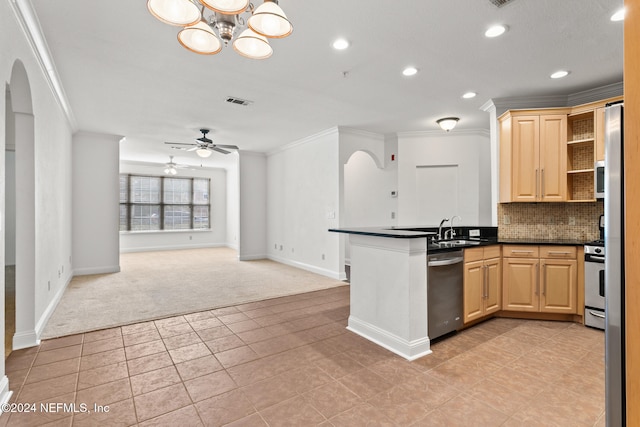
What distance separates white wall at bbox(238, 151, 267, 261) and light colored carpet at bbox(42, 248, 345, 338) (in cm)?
48

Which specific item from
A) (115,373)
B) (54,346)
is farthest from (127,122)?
(115,373)

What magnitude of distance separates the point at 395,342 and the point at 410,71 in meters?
2.83

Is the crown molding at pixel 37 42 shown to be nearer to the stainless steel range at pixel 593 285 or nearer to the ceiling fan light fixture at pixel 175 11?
the ceiling fan light fixture at pixel 175 11

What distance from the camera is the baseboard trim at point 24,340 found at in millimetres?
2953

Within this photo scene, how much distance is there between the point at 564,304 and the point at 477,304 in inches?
41.1

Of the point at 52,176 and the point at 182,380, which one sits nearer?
the point at 182,380

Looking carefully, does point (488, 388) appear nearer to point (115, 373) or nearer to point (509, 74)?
point (115, 373)

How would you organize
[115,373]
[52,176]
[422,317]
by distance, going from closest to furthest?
1. [115,373]
2. [422,317]
3. [52,176]

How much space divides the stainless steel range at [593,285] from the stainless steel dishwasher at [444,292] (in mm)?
1425

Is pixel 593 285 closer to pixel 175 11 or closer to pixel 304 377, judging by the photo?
pixel 304 377

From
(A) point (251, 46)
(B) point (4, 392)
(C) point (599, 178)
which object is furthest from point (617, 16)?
(B) point (4, 392)

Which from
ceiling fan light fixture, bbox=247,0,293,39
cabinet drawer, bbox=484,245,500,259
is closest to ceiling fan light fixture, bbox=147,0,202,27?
ceiling fan light fixture, bbox=247,0,293,39

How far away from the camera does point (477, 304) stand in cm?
349

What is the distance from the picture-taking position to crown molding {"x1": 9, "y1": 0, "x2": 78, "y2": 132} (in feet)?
7.84
